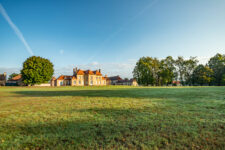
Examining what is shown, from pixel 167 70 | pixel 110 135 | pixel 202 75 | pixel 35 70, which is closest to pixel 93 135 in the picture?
pixel 110 135

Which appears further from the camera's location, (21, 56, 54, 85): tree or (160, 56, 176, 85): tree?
(160, 56, 176, 85): tree

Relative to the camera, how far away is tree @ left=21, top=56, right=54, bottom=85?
36281 millimetres

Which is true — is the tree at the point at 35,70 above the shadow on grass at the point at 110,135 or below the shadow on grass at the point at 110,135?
above

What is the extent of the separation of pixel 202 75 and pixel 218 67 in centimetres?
725

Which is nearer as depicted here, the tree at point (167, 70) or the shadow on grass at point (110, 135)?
the shadow on grass at point (110, 135)

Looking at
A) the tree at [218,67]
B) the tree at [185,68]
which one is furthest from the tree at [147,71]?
the tree at [218,67]

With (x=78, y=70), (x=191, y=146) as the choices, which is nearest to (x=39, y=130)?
(x=191, y=146)

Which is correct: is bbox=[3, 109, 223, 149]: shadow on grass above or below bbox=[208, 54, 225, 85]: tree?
below

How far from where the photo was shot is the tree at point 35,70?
1428 inches

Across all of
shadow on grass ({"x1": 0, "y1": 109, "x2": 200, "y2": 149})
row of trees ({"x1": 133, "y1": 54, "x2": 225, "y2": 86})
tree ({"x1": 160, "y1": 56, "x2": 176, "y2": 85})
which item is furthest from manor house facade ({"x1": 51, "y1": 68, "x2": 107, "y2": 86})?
shadow on grass ({"x1": 0, "y1": 109, "x2": 200, "y2": 149})

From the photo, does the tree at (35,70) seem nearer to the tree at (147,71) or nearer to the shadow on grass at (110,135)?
the tree at (147,71)

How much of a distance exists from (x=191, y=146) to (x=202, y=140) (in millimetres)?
369

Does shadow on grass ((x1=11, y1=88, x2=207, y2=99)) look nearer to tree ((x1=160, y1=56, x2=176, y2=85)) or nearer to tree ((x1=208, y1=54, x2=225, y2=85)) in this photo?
tree ((x1=160, y1=56, x2=176, y2=85))

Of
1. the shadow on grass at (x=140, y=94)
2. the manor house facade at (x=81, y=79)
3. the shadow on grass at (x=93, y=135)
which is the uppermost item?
the manor house facade at (x=81, y=79)
